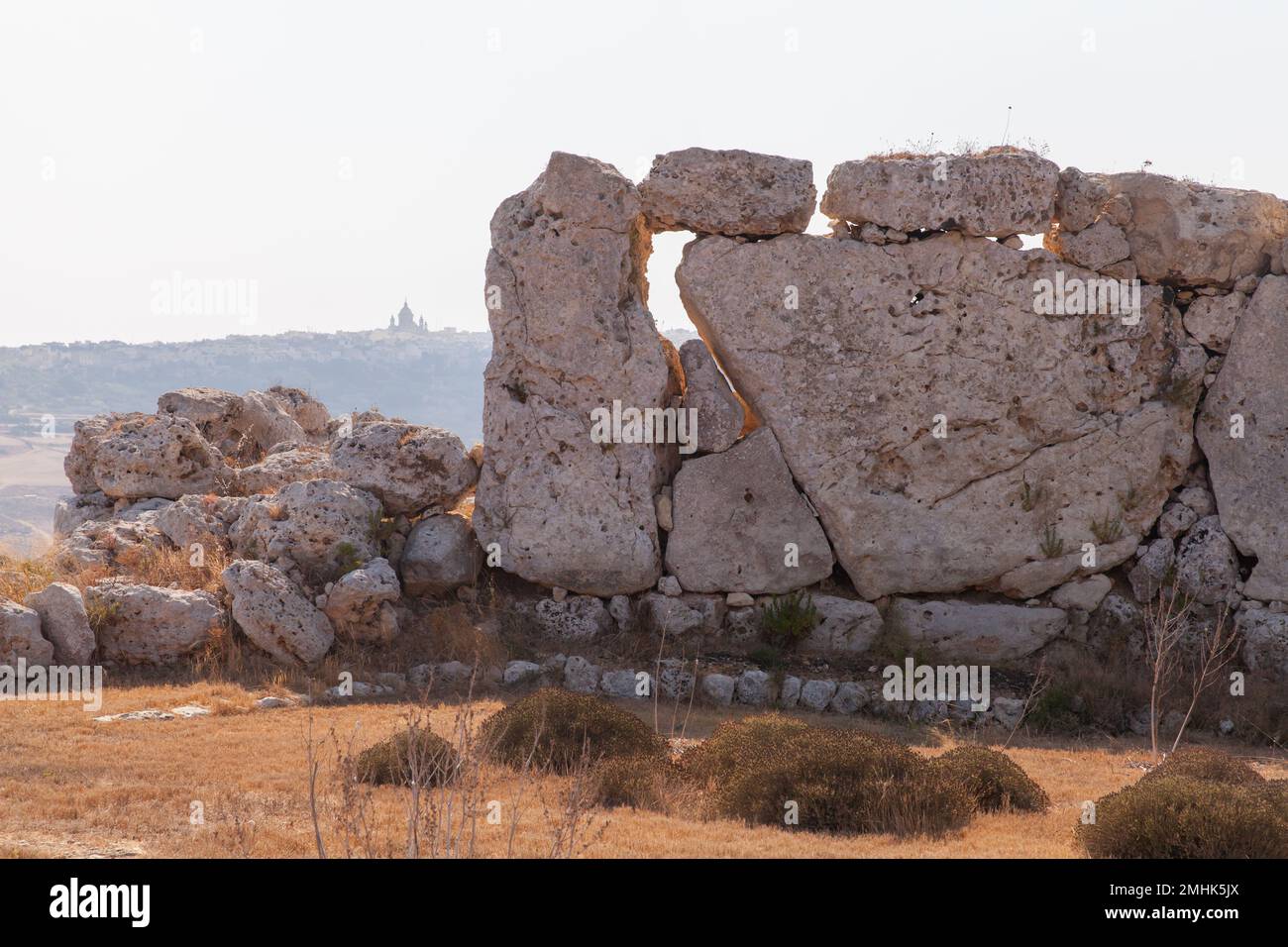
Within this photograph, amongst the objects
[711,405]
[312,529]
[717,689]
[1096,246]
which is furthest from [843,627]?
[312,529]

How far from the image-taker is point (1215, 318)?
15109mm

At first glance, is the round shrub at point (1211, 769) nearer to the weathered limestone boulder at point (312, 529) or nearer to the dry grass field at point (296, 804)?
the dry grass field at point (296, 804)

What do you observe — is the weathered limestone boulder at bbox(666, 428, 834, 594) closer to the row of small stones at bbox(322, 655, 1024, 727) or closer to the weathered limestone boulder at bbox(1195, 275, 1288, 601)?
the row of small stones at bbox(322, 655, 1024, 727)

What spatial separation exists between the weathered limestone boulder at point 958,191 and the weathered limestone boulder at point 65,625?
369 inches

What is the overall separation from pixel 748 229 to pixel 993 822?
823cm

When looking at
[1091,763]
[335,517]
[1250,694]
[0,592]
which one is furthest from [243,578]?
[1250,694]

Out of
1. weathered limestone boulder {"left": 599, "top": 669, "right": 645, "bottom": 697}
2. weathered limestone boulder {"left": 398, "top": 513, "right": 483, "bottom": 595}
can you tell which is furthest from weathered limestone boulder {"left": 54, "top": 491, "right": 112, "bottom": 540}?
weathered limestone boulder {"left": 599, "top": 669, "right": 645, "bottom": 697}

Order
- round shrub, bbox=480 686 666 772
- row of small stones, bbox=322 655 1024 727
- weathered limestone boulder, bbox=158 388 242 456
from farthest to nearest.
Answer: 1. weathered limestone boulder, bbox=158 388 242 456
2. row of small stones, bbox=322 655 1024 727
3. round shrub, bbox=480 686 666 772

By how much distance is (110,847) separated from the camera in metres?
6.95

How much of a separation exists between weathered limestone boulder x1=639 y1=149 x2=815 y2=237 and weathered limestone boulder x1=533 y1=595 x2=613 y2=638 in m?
4.54

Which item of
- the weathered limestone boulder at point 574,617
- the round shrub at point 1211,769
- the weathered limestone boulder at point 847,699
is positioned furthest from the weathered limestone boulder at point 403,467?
the round shrub at point 1211,769

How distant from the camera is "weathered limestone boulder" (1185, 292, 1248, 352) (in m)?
15.1

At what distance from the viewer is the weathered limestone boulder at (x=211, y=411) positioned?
61.0 feet

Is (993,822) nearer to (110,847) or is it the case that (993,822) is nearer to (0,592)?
(110,847)
